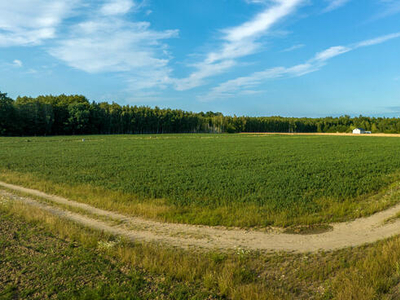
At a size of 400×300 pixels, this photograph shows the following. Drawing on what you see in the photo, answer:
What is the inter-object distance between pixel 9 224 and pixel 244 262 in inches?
383

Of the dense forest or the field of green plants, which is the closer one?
the field of green plants

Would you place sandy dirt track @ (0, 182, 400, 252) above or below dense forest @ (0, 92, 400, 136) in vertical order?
below

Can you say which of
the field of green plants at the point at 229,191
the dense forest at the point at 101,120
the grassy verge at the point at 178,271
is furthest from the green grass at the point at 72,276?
the dense forest at the point at 101,120

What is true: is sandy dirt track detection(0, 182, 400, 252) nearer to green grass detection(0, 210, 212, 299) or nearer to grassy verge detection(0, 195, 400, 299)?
grassy verge detection(0, 195, 400, 299)

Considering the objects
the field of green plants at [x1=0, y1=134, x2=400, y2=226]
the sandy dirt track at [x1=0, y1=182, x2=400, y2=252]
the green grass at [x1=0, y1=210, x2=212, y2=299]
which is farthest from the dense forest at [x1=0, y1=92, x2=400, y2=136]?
the green grass at [x1=0, y1=210, x2=212, y2=299]

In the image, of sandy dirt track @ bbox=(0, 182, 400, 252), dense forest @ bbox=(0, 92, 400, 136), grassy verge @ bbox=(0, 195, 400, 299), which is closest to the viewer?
grassy verge @ bbox=(0, 195, 400, 299)

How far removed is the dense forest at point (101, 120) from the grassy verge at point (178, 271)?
11552 cm

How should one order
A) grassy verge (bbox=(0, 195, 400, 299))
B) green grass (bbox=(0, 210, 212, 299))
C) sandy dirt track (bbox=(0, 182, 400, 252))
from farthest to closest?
1. sandy dirt track (bbox=(0, 182, 400, 252))
2. grassy verge (bbox=(0, 195, 400, 299))
3. green grass (bbox=(0, 210, 212, 299))

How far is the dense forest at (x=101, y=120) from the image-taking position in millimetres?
108250

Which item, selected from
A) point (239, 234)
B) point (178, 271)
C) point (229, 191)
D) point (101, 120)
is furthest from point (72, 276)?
point (101, 120)

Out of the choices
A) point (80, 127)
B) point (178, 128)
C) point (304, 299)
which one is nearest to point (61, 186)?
point (304, 299)

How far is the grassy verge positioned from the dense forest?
379 ft

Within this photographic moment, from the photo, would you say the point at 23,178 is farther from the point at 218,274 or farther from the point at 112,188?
the point at 218,274

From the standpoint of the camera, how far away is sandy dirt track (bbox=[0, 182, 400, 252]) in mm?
9891
